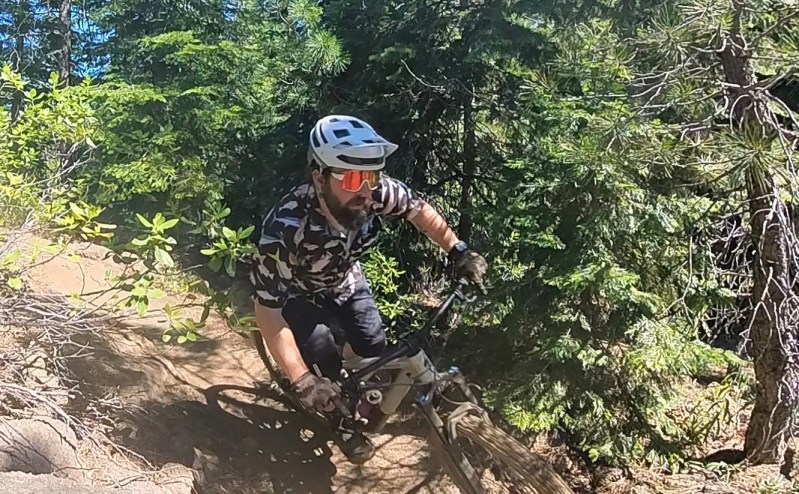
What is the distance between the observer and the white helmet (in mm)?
3150

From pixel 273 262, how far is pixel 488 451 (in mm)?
1534

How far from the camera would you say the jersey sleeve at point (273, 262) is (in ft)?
10.5

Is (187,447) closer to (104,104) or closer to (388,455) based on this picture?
(388,455)

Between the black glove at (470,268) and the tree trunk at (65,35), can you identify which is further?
the tree trunk at (65,35)

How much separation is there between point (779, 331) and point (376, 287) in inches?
106

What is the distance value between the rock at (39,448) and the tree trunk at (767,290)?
3.81 meters

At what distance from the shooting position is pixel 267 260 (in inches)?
126

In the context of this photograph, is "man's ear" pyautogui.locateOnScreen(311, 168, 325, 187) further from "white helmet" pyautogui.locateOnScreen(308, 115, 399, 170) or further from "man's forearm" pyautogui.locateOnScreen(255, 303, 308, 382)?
"man's forearm" pyautogui.locateOnScreen(255, 303, 308, 382)

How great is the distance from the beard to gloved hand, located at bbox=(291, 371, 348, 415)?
0.78 metres

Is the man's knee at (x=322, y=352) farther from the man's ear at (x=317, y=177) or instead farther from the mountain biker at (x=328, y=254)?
the man's ear at (x=317, y=177)

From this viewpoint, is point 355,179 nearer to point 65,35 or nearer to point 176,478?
point 176,478

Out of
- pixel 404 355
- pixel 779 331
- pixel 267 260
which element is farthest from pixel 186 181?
pixel 779 331

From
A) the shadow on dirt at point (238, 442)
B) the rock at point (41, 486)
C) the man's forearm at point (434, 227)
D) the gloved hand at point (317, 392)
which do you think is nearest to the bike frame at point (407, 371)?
the gloved hand at point (317, 392)

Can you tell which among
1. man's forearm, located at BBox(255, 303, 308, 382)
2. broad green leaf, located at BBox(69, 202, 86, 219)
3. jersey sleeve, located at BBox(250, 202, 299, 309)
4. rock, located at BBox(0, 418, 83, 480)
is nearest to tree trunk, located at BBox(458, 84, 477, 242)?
jersey sleeve, located at BBox(250, 202, 299, 309)
